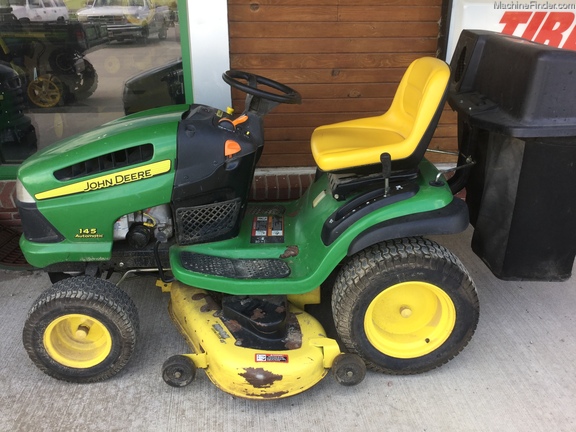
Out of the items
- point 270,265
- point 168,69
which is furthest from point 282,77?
point 270,265

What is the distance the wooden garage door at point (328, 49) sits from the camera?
11.6 feet

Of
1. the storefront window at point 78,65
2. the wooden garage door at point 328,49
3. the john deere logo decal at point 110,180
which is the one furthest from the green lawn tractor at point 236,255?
the storefront window at point 78,65

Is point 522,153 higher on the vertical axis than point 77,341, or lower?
higher

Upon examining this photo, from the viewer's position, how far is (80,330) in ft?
8.07

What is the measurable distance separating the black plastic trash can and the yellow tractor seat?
200 mm

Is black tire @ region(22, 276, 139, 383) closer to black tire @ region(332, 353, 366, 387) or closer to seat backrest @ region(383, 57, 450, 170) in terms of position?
black tire @ region(332, 353, 366, 387)

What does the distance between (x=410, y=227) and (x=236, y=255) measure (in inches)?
32.2

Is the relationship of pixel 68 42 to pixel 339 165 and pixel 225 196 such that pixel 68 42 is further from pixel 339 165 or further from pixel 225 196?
pixel 339 165

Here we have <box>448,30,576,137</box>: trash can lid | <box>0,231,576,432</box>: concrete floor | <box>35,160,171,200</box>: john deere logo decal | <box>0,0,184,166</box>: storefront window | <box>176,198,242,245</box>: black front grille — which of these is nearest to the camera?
<box>448,30,576,137</box>: trash can lid

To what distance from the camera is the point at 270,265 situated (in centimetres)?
261

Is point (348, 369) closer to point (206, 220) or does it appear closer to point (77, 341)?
point (206, 220)

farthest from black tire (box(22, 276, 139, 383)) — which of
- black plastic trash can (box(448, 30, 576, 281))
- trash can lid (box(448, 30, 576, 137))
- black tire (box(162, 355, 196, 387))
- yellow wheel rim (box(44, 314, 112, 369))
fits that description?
trash can lid (box(448, 30, 576, 137))

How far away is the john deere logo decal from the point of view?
243cm

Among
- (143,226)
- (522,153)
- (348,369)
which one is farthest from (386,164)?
(143,226)
